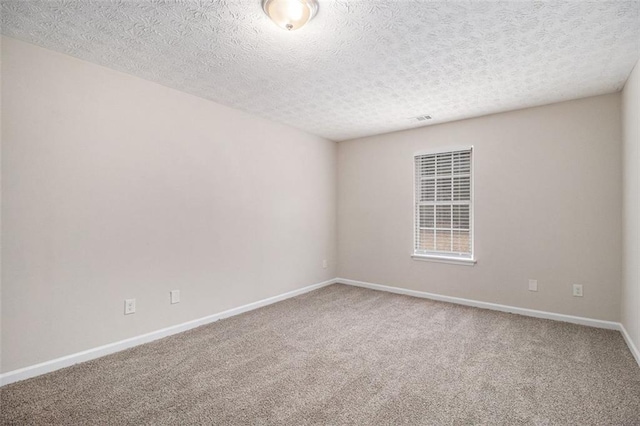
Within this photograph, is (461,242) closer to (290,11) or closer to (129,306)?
(290,11)

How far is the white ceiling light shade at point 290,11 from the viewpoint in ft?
5.80

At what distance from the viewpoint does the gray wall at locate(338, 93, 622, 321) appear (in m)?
3.17

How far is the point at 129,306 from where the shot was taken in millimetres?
2748

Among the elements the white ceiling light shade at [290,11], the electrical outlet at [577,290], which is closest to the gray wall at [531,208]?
the electrical outlet at [577,290]

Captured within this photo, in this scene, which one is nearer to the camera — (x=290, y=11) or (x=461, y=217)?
(x=290, y=11)

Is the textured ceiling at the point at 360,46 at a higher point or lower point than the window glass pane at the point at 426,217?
higher

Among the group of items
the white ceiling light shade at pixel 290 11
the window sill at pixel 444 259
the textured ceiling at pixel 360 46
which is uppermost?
the textured ceiling at pixel 360 46

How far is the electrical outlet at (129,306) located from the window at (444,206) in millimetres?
3536

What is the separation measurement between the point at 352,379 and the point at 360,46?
2.46 meters

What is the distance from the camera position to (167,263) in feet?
9.91

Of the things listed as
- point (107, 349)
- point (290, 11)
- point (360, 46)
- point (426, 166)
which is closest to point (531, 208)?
point (426, 166)

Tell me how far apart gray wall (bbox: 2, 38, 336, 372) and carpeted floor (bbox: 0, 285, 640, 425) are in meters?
0.40

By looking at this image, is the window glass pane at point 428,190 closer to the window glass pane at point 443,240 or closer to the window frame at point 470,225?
the window frame at point 470,225

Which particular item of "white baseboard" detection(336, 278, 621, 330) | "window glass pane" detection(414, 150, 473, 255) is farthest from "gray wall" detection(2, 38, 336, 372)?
"window glass pane" detection(414, 150, 473, 255)
